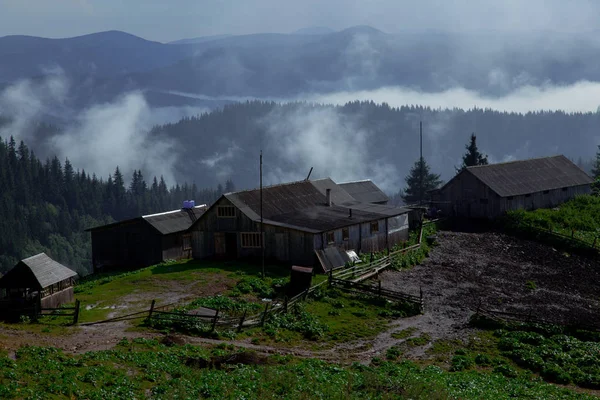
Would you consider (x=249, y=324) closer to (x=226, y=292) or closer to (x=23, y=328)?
(x=226, y=292)

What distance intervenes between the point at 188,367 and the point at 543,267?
38.8 metres

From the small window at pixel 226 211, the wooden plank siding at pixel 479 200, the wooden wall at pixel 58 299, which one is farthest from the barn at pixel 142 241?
the wooden plank siding at pixel 479 200

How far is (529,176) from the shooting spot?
82.8 metres

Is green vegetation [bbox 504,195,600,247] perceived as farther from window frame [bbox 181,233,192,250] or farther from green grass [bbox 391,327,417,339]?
window frame [bbox 181,233,192,250]

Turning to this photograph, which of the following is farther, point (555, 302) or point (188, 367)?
point (555, 302)

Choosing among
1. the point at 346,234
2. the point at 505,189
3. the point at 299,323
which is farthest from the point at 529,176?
the point at 299,323

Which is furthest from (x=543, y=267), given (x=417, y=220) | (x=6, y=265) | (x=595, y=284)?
(x=6, y=265)

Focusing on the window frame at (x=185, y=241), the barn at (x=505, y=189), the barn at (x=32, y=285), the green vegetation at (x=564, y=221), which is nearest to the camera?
the barn at (x=32, y=285)

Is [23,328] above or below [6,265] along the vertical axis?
above

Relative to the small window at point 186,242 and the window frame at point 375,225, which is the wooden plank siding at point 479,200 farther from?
the small window at point 186,242

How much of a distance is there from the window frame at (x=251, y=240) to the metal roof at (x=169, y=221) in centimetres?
1198

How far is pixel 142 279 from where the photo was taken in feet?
165

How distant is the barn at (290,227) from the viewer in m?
53.7

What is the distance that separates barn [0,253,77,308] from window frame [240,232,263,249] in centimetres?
1811
